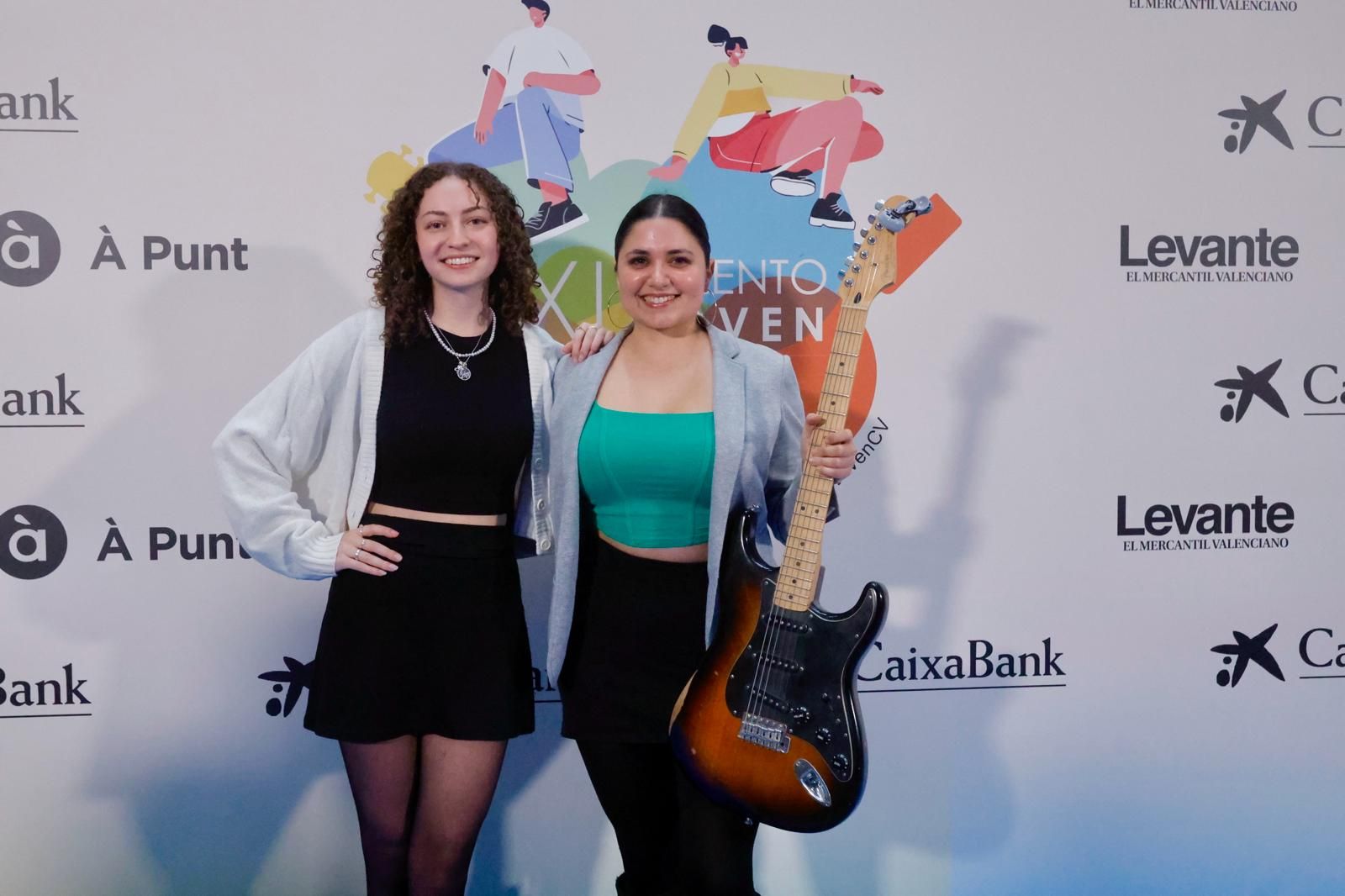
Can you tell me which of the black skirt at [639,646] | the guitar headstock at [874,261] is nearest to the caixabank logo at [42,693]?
the black skirt at [639,646]

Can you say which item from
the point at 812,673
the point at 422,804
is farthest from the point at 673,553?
the point at 422,804

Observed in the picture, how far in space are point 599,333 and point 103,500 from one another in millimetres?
1434

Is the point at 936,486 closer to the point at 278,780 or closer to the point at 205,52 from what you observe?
the point at 278,780

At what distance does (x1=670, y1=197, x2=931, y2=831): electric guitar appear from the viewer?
76.6 inches

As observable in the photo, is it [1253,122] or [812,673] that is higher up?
[1253,122]

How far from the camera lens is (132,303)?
265 cm

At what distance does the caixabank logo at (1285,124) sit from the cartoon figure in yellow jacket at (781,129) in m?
1.04

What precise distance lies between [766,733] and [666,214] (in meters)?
1.04

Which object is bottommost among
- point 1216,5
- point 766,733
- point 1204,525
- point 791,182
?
point 766,733

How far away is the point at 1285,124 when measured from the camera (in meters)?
2.93

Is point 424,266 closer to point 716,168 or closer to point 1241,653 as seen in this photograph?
point 716,168

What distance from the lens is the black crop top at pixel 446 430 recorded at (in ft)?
7.00

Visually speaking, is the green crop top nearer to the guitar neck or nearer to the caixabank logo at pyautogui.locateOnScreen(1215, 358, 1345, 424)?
the guitar neck

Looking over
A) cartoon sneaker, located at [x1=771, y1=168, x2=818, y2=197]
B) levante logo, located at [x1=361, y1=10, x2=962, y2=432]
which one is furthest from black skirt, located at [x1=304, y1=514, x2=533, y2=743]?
cartoon sneaker, located at [x1=771, y1=168, x2=818, y2=197]
